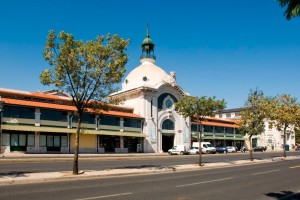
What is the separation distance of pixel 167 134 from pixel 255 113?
29.3 meters

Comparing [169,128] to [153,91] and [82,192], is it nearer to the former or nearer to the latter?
[153,91]

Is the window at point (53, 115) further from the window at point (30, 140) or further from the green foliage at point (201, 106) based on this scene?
the green foliage at point (201, 106)

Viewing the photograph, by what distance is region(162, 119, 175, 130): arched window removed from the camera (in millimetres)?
62688

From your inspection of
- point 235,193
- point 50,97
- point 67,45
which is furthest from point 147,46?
point 235,193

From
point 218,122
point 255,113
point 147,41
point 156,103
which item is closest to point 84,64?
point 255,113

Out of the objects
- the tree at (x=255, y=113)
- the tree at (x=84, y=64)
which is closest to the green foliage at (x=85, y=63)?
the tree at (x=84, y=64)

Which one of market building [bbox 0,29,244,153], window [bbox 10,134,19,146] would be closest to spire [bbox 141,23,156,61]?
market building [bbox 0,29,244,153]

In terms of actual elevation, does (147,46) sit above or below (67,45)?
above

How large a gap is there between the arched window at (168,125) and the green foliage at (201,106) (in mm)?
34360

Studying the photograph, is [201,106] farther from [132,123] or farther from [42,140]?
[132,123]

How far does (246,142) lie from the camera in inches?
3501

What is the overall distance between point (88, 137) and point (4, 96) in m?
13.6

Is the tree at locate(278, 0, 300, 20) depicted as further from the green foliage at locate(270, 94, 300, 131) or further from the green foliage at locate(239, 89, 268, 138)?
the green foliage at locate(270, 94, 300, 131)

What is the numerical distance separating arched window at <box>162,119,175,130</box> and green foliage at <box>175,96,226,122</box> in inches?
1353
